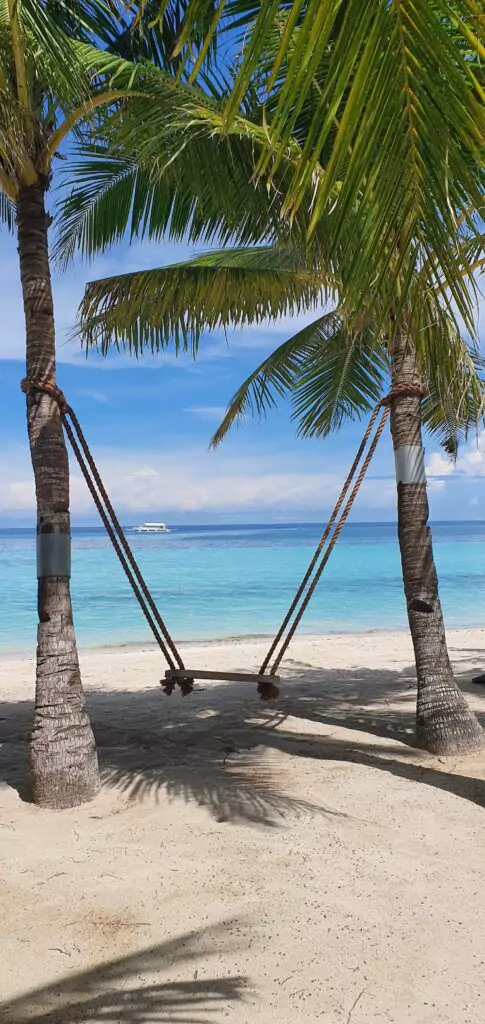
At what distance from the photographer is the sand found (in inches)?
87.9

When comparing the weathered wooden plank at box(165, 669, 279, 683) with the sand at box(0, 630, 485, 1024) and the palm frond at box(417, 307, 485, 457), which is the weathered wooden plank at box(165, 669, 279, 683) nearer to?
the sand at box(0, 630, 485, 1024)

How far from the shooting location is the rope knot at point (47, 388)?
12.6 ft

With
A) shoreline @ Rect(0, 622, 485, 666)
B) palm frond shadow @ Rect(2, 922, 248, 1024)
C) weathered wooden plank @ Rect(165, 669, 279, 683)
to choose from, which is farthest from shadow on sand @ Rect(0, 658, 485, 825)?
shoreline @ Rect(0, 622, 485, 666)

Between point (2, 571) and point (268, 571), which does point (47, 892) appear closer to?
point (268, 571)

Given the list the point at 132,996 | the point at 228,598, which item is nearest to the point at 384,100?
the point at 132,996

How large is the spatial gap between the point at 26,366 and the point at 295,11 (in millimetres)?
2900

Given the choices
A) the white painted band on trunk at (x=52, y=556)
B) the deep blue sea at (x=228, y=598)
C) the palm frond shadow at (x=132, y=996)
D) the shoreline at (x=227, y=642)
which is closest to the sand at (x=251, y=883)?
the palm frond shadow at (x=132, y=996)

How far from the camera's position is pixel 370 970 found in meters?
2.34

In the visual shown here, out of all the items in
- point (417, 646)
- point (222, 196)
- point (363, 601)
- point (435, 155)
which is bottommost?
Answer: point (363, 601)

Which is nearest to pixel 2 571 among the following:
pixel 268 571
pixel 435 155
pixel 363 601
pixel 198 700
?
pixel 268 571

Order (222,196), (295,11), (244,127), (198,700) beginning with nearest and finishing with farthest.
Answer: (295,11) < (244,127) < (222,196) < (198,700)

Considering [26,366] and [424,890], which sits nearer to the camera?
[424,890]

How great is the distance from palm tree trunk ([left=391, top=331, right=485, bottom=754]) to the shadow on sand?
29 centimetres

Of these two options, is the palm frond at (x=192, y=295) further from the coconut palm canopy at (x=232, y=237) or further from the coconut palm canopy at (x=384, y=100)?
the coconut palm canopy at (x=384, y=100)
